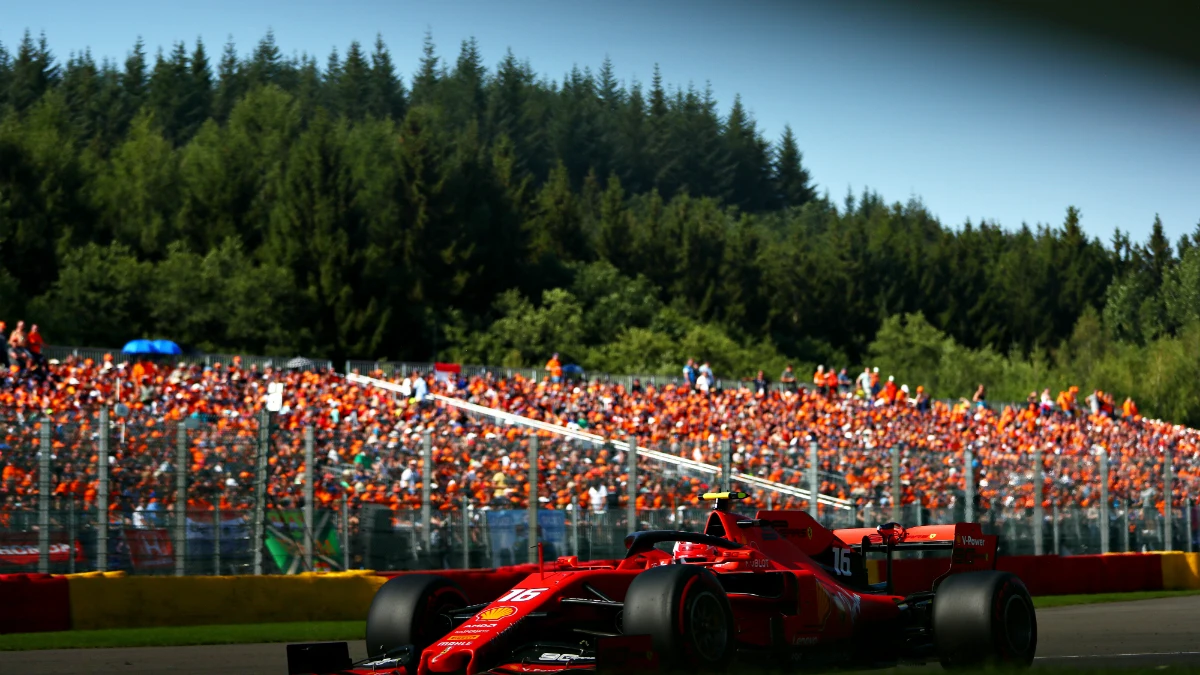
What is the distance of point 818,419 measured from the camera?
120ft

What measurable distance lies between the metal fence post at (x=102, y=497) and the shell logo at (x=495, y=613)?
861 centimetres

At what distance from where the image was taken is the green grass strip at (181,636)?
12875 millimetres

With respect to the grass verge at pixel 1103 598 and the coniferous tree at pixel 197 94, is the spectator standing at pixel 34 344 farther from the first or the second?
the coniferous tree at pixel 197 94

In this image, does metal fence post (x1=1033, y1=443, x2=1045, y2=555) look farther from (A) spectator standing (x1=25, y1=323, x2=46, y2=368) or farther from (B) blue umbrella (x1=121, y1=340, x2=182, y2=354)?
(B) blue umbrella (x1=121, y1=340, x2=182, y2=354)

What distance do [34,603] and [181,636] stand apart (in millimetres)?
1610

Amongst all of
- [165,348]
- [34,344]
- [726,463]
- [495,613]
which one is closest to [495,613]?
[495,613]

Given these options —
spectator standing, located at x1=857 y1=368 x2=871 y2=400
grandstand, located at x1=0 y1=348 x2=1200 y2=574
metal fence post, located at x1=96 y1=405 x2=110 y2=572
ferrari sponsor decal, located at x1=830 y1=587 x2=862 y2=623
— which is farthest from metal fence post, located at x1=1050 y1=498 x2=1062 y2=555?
spectator standing, located at x1=857 y1=368 x2=871 y2=400

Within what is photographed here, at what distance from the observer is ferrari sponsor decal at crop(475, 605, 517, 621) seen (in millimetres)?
8320

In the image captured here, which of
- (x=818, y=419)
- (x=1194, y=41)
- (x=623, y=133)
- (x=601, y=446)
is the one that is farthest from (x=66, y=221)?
(x=623, y=133)

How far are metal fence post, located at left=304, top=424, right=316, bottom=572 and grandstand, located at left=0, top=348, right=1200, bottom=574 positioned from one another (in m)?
0.02

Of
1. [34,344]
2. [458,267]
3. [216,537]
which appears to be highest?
[458,267]

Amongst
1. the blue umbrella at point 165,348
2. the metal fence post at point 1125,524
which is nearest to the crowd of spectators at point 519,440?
the metal fence post at point 1125,524

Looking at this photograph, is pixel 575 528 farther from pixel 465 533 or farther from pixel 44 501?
pixel 44 501

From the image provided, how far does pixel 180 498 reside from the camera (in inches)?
645
